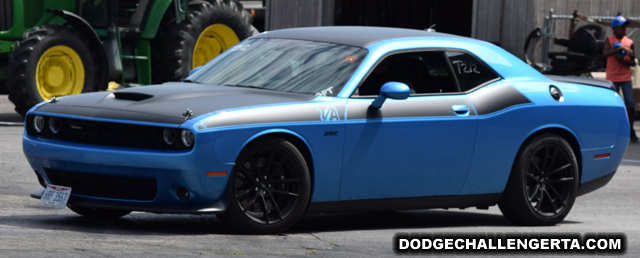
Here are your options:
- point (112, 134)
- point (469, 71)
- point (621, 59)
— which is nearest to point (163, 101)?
point (112, 134)

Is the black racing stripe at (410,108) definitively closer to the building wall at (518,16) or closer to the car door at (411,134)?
the car door at (411,134)

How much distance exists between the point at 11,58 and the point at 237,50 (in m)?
8.06

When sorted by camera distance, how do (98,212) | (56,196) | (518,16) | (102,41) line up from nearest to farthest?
(56,196), (98,212), (102,41), (518,16)

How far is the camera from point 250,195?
8.11 m

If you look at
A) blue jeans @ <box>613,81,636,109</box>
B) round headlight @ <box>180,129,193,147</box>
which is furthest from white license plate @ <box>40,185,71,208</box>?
blue jeans @ <box>613,81,636,109</box>

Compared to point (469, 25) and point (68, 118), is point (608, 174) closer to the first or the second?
point (68, 118)

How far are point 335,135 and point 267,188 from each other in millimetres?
555

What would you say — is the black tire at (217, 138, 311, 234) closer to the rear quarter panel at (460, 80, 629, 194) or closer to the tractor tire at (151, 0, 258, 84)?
the rear quarter panel at (460, 80, 629, 194)

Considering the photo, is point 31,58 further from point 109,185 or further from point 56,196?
point 109,185

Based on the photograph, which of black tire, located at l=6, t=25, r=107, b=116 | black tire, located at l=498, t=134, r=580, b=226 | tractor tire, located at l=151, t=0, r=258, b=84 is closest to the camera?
black tire, located at l=498, t=134, r=580, b=226

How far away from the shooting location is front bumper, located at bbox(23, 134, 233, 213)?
7.79 meters

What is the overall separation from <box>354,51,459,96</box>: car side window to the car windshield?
23 centimetres

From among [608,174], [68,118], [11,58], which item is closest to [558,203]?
[608,174]

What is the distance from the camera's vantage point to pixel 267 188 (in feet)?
26.7
